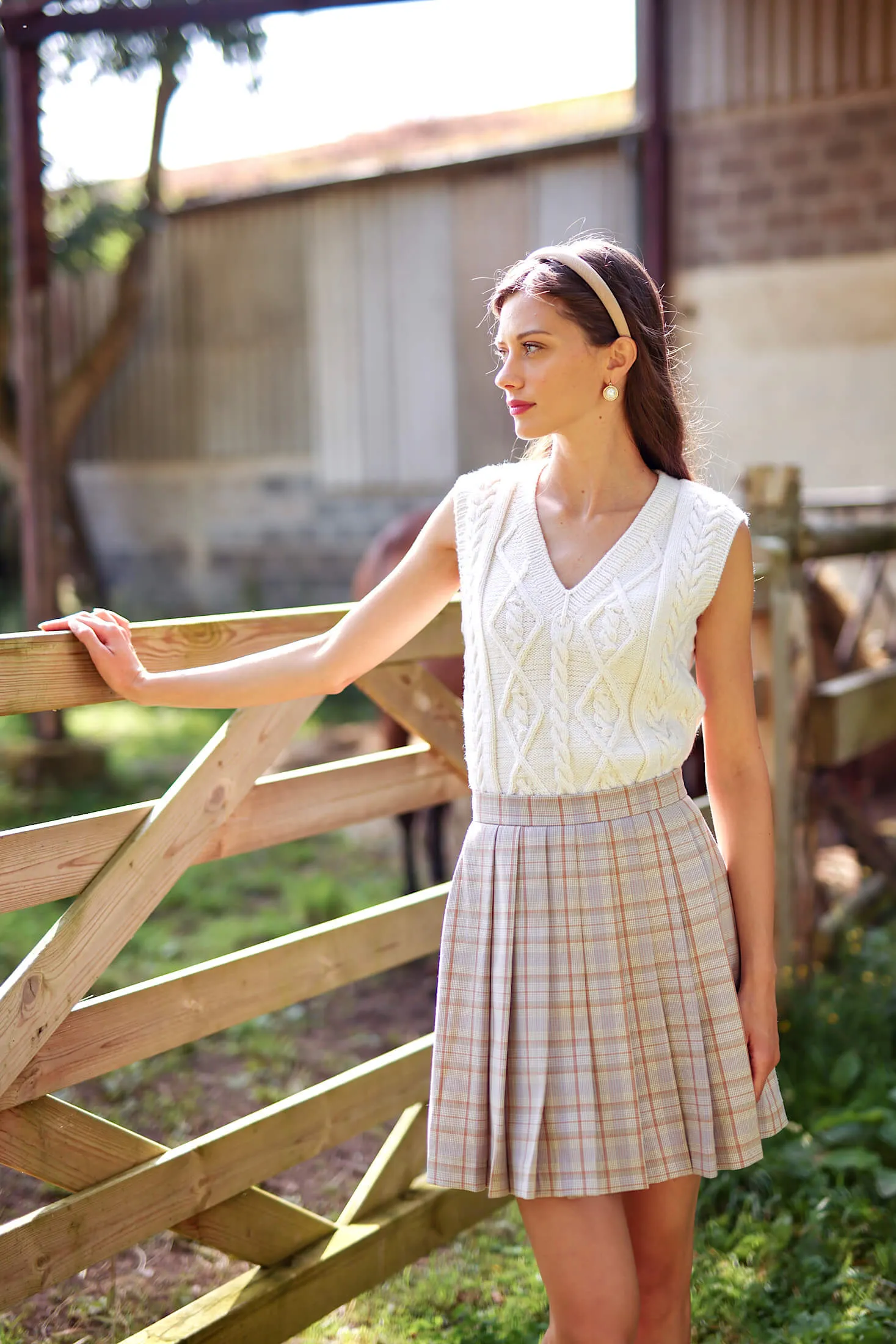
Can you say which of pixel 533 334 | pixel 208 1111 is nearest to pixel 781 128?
pixel 208 1111

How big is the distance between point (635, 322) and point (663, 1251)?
1.26 meters

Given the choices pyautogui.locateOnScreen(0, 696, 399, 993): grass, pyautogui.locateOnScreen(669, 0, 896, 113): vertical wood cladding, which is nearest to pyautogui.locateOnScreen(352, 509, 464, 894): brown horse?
pyautogui.locateOnScreen(0, 696, 399, 993): grass

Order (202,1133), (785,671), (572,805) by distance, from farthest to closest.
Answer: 1. (785,671)
2. (202,1133)
3. (572,805)

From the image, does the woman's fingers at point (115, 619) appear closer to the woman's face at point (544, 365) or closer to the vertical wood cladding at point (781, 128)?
the woman's face at point (544, 365)

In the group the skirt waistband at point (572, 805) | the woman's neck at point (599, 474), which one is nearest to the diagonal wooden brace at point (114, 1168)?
the skirt waistband at point (572, 805)

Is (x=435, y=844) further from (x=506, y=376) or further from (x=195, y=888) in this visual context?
(x=506, y=376)

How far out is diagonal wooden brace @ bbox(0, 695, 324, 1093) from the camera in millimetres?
1686

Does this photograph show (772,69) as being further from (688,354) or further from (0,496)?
(0,496)

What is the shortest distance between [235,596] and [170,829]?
9.21 meters

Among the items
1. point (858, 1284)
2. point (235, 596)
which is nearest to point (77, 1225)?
point (858, 1284)

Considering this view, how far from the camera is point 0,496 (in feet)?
39.0

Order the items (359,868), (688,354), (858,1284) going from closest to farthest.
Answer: (858,1284), (359,868), (688,354)

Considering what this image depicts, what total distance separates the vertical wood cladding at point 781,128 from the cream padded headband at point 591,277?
6.88m

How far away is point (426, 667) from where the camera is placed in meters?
5.05
